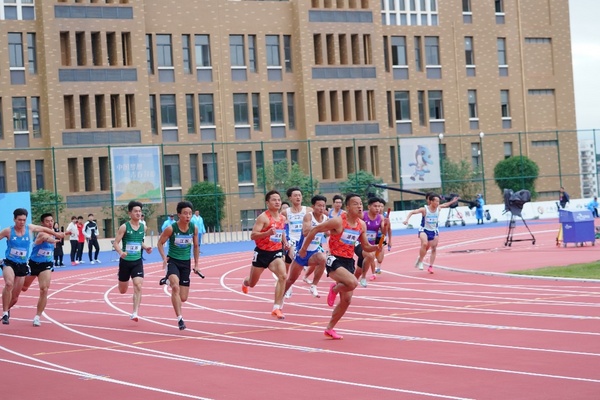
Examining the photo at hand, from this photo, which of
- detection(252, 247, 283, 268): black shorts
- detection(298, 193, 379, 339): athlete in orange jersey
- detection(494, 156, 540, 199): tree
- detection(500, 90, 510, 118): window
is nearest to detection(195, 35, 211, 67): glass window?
detection(494, 156, 540, 199): tree

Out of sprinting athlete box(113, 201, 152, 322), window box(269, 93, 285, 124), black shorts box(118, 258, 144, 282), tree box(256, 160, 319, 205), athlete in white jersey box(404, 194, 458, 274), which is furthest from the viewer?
window box(269, 93, 285, 124)

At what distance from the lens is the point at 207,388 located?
10492 millimetres

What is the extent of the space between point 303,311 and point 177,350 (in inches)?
175

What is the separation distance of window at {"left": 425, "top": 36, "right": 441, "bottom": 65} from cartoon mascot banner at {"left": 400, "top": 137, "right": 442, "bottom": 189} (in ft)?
63.6

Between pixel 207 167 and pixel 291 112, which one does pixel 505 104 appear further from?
pixel 207 167

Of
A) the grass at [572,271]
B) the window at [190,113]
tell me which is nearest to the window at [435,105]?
the window at [190,113]

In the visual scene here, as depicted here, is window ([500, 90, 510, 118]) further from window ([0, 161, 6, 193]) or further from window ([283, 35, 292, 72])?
window ([0, 161, 6, 193])

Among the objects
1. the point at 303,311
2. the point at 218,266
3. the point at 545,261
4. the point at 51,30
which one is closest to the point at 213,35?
the point at 51,30

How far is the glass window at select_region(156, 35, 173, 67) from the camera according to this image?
63.1 metres

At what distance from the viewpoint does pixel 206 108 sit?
212 ft

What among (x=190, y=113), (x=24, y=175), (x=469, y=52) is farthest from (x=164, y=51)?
(x=469, y=52)

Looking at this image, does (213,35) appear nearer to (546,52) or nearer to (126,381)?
(546,52)

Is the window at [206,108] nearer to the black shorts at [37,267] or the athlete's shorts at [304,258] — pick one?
the athlete's shorts at [304,258]

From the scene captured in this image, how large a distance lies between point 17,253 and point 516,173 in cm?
5045
